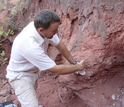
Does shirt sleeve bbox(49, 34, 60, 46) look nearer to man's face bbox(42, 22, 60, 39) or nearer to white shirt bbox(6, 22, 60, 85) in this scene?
white shirt bbox(6, 22, 60, 85)

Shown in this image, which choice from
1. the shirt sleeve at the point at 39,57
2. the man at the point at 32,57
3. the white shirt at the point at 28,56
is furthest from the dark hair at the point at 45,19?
the shirt sleeve at the point at 39,57

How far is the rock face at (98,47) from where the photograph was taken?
1.62 meters

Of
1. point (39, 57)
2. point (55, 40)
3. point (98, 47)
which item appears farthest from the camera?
point (55, 40)

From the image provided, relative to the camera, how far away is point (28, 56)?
1515 millimetres

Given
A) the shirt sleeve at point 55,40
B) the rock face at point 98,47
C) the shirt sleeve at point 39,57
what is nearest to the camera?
the shirt sleeve at point 39,57

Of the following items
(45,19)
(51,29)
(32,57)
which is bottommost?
(32,57)

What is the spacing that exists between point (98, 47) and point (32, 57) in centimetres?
90

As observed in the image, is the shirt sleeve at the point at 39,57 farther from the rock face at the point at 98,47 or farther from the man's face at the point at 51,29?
the rock face at the point at 98,47

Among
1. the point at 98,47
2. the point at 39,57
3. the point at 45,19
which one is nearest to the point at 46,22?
the point at 45,19

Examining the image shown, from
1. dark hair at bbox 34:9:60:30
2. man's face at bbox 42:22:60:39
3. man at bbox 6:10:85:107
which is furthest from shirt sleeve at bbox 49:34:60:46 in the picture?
Answer: dark hair at bbox 34:9:60:30

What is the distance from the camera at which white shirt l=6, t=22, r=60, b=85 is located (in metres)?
1.48

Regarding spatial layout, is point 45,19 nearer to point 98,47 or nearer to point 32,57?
point 32,57

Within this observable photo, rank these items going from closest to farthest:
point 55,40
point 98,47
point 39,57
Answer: point 39,57 < point 98,47 < point 55,40

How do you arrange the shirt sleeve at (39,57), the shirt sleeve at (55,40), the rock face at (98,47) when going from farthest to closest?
the shirt sleeve at (55,40) → the rock face at (98,47) → the shirt sleeve at (39,57)
